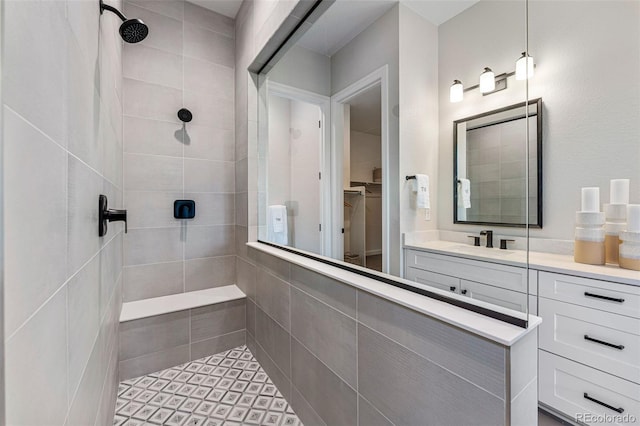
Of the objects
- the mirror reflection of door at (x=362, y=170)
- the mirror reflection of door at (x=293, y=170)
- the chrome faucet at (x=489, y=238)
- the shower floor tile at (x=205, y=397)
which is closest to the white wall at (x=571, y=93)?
the chrome faucet at (x=489, y=238)

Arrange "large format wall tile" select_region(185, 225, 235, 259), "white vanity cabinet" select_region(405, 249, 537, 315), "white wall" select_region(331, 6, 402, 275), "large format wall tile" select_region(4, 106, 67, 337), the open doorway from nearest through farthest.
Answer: "large format wall tile" select_region(4, 106, 67, 337), "white vanity cabinet" select_region(405, 249, 537, 315), "white wall" select_region(331, 6, 402, 275), the open doorway, "large format wall tile" select_region(185, 225, 235, 259)

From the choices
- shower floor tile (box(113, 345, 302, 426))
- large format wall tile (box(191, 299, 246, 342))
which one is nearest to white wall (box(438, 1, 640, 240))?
shower floor tile (box(113, 345, 302, 426))

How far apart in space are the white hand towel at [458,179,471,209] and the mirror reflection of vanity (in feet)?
0.04

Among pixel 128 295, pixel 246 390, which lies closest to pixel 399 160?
pixel 246 390

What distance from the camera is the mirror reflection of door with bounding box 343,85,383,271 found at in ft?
4.93

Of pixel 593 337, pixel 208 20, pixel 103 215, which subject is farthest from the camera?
pixel 208 20

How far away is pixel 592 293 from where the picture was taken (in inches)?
47.5

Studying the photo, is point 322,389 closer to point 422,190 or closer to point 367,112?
point 422,190

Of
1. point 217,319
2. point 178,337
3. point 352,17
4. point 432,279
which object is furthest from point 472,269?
point 178,337

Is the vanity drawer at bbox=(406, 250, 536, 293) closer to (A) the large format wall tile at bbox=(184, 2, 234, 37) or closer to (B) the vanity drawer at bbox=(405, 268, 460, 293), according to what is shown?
(B) the vanity drawer at bbox=(405, 268, 460, 293)

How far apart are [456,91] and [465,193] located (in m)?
0.55

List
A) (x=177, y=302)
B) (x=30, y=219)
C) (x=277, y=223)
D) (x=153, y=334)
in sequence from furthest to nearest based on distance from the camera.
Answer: (x=277, y=223) < (x=177, y=302) < (x=153, y=334) < (x=30, y=219)

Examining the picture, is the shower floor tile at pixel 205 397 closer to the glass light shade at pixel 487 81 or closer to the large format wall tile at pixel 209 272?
the large format wall tile at pixel 209 272

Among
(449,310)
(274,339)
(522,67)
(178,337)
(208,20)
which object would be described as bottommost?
(178,337)
